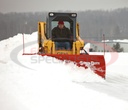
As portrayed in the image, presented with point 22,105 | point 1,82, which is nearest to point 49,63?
point 1,82

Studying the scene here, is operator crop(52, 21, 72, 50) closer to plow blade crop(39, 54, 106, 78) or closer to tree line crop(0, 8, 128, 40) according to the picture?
plow blade crop(39, 54, 106, 78)

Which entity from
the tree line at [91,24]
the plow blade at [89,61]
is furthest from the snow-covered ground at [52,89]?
the tree line at [91,24]

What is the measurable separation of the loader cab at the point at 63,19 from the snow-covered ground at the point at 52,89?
1.06m

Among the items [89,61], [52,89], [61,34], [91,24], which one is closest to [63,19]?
[61,34]

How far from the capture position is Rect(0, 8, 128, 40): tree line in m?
16.1

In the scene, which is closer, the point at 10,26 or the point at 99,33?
the point at 10,26

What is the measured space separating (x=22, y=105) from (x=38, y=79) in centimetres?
125

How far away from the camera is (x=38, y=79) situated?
4.04 metres

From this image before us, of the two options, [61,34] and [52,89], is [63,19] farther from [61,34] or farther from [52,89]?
[52,89]

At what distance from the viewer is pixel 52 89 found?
355 cm

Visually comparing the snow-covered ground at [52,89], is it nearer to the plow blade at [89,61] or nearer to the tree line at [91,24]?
the plow blade at [89,61]

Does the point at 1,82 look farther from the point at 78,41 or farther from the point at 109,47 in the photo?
the point at 109,47

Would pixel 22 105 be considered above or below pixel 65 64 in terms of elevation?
below

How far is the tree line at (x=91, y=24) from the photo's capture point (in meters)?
16.1
